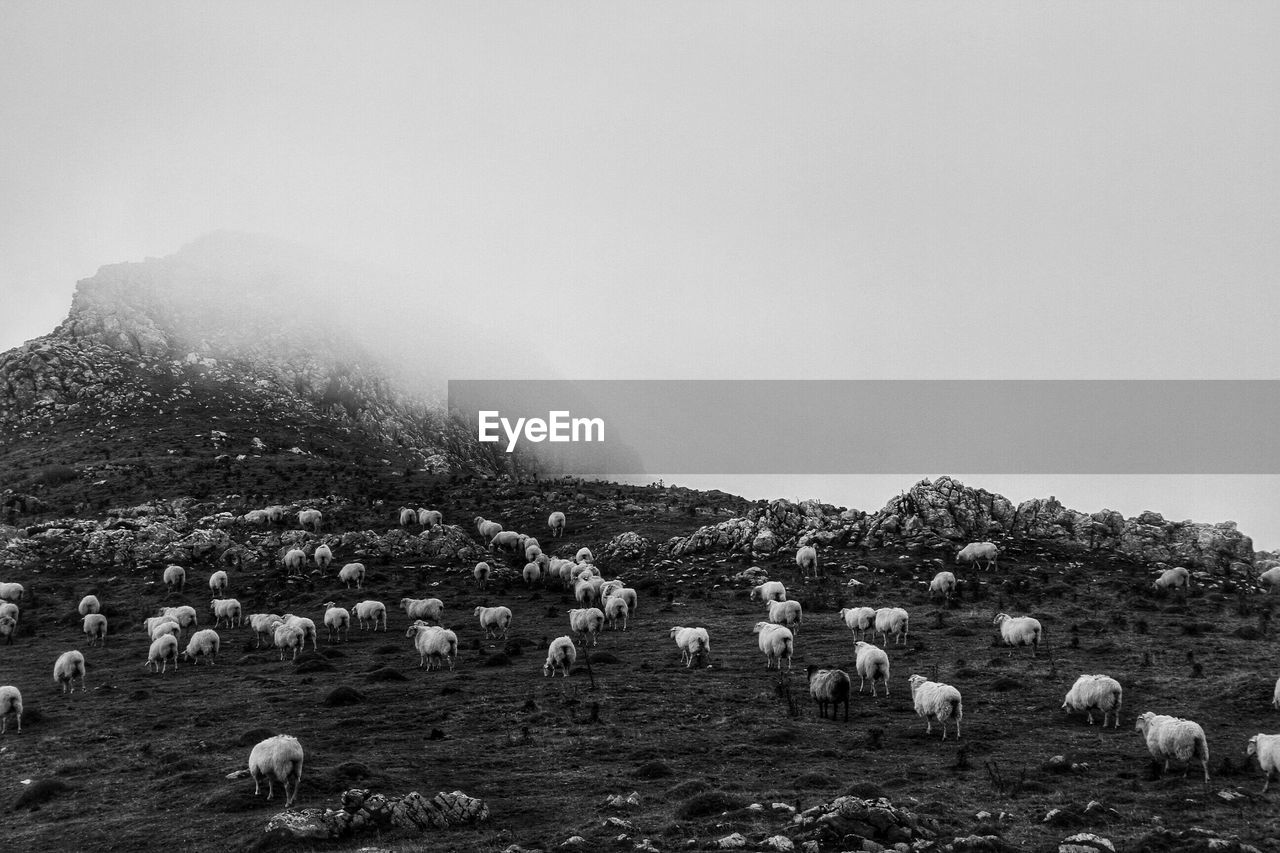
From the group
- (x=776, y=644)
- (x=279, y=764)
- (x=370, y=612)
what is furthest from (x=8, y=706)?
(x=776, y=644)

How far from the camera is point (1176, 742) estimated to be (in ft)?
67.2

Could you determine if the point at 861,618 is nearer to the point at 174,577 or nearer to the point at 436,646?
the point at 436,646

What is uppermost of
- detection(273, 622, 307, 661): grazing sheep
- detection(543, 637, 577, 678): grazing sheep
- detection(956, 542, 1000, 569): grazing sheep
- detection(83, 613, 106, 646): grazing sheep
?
detection(956, 542, 1000, 569): grazing sheep

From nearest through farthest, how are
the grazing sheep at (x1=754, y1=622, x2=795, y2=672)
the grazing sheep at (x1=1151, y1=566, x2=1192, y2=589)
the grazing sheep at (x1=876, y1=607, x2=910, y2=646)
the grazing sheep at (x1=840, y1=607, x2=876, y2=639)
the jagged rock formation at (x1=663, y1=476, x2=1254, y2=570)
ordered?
the grazing sheep at (x1=754, y1=622, x2=795, y2=672) < the grazing sheep at (x1=876, y1=607, x2=910, y2=646) < the grazing sheep at (x1=840, y1=607, x2=876, y2=639) < the grazing sheep at (x1=1151, y1=566, x2=1192, y2=589) < the jagged rock formation at (x1=663, y1=476, x2=1254, y2=570)

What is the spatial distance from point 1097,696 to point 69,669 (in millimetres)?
39444

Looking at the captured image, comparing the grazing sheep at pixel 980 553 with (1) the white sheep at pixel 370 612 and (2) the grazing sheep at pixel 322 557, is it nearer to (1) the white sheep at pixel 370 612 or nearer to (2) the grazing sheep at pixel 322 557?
(1) the white sheep at pixel 370 612

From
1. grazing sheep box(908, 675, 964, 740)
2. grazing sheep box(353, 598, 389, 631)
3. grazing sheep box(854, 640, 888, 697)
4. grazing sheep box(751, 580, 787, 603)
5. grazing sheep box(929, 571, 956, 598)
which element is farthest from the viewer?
grazing sheep box(751, 580, 787, 603)

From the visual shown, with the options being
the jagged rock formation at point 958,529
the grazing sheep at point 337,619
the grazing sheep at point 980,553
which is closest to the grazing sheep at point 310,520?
the grazing sheep at point 337,619

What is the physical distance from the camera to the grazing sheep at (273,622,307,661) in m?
38.8

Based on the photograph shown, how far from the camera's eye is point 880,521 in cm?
6275

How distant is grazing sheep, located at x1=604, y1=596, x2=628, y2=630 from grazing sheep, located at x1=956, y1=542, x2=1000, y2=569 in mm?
24289

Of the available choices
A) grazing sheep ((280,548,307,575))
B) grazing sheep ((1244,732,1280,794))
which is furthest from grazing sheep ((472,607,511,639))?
grazing sheep ((1244,732,1280,794))

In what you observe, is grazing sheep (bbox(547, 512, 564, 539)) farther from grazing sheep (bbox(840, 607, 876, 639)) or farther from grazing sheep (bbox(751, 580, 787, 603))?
grazing sheep (bbox(840, 607, 876, 639))

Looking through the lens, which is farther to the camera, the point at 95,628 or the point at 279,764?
the point at 95,628
